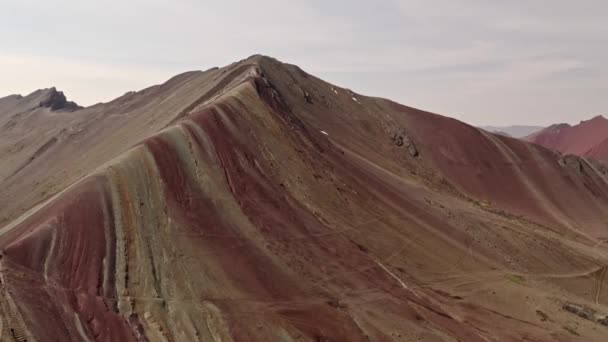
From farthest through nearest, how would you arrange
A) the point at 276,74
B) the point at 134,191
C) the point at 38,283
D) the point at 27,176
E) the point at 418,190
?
1. the point at 276,74
2. the point at 27,176
3. the point at 418,190
4. the point at 134,191
5. the point at 38,283

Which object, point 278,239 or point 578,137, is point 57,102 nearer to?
point 278,239

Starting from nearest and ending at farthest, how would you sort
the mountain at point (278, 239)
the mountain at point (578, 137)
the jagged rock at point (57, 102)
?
1. the mountain at point (278, 239)
2. the jagged rock at point (57, 102)
3. the mountain at point (578, 137)

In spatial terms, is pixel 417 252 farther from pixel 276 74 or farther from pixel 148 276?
pixel 276 74

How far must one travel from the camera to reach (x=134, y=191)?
28.8 m

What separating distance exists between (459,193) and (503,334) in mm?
26400

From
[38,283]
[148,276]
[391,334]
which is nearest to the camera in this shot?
[38,283]

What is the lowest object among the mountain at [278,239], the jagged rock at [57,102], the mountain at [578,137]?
the mountain at [278,239]

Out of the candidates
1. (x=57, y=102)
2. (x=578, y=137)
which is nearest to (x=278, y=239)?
(x=57, y=102)

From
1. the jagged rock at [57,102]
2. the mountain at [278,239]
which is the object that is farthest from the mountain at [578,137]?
the jagged rock at [57,102]

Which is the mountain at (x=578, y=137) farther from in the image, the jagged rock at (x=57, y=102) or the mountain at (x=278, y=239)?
the jagged rock at (x=57, y=102)

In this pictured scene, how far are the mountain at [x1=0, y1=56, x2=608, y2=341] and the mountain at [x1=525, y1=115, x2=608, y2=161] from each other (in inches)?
2666

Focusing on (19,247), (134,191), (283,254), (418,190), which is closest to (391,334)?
(283,254)

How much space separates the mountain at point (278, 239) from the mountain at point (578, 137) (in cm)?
6772

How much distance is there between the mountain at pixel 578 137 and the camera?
388 feet
